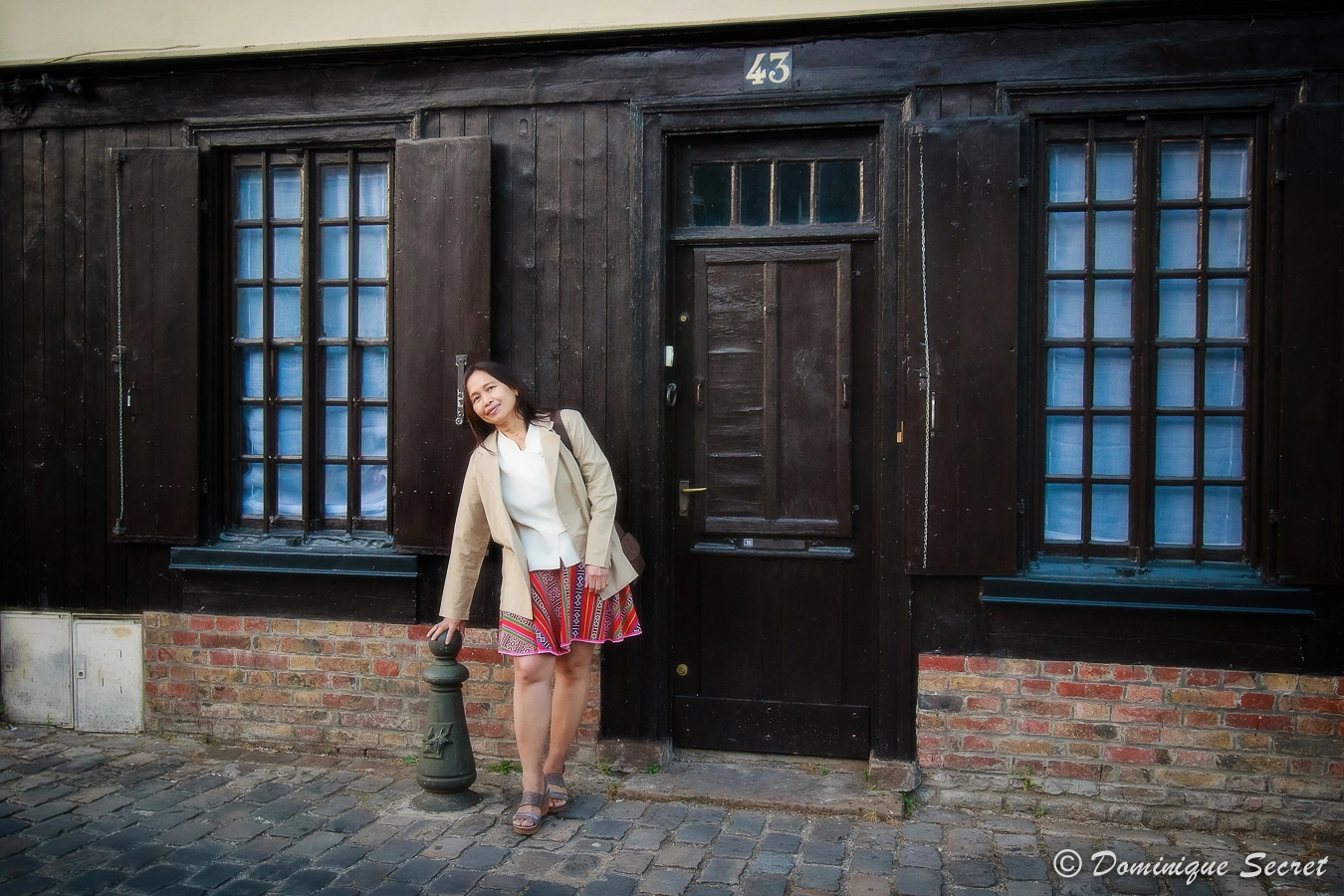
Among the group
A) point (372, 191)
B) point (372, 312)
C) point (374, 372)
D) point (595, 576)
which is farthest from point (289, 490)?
point (595, 576)

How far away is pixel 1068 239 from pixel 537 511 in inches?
102

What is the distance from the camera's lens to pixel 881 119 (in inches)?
182

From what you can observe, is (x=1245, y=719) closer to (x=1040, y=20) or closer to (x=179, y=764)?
(x=1040, y=20)

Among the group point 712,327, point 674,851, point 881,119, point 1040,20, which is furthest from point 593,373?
point 1040,20

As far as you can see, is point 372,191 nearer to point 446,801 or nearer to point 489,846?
point 446,801

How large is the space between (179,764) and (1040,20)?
205 inches

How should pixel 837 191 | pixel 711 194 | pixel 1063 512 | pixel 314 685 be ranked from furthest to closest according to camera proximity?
pixel 314 685, pixel 711 194, pixel 837 191, pixel 1063 512

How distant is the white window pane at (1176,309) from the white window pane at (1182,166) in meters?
0.38

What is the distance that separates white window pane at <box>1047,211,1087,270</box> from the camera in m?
4.57

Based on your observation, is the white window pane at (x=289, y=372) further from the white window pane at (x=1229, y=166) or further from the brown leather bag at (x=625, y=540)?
the white window pane at (x=1229, y=166)

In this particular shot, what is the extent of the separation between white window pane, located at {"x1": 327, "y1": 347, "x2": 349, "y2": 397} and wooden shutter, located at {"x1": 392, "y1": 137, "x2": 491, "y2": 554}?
41 centimetres

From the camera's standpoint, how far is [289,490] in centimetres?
538

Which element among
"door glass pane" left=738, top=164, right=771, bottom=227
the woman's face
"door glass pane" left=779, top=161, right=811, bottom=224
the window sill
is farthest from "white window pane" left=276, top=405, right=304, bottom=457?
the window sill

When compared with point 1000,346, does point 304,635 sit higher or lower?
lower
